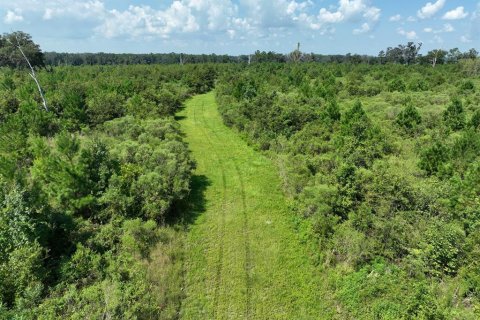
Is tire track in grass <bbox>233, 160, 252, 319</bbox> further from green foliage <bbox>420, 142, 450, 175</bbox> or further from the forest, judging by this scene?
green foliage <bbox>420, 142, 450, 175</bbox>

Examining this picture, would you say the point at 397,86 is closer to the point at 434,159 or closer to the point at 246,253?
the point at 434,159

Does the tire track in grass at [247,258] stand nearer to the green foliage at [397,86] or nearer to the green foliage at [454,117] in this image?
the green foliage at [454,117]

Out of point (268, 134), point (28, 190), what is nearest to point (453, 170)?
point (268, 134)

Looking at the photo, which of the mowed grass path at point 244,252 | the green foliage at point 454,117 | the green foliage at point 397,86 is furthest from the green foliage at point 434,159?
the green foliage at point 397,86

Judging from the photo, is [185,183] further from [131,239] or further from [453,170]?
[453,170]

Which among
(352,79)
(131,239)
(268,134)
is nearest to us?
(131,239)
